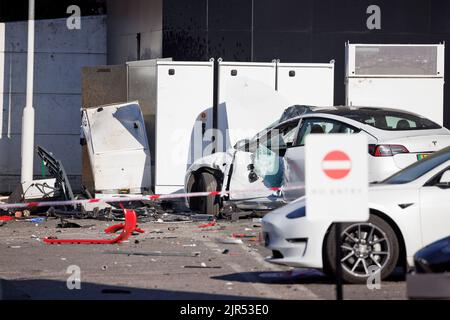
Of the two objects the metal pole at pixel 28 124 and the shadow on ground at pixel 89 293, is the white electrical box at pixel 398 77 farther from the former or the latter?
the shadow on ground at pixel 89 293

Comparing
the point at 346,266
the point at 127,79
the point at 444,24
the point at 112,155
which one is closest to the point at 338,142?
the point at 346,266

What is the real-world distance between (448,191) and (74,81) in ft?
58.4

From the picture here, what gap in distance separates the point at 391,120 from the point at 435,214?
18.6 ft

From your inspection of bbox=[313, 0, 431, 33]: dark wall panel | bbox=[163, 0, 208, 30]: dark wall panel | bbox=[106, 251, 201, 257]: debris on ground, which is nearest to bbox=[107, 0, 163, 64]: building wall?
bbox=[163, 0, 208, 30]: dark wall panel

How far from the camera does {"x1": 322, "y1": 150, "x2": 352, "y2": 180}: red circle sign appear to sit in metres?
8.26

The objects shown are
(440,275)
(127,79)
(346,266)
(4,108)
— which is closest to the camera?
(440,275)

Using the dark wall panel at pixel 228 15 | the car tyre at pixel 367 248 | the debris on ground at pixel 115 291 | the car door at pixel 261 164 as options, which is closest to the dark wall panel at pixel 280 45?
the dark wall panel at pixel 228 15

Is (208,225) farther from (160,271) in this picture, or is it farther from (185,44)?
(185,44)

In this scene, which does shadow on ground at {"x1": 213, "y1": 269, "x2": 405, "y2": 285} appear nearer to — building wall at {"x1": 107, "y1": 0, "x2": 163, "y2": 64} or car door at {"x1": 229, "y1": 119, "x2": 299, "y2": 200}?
car door at {"x1": 229, "y1": 119, "x2": 299, "y2": 200}

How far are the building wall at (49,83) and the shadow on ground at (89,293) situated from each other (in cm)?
1677

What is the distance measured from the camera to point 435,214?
11.1 meters

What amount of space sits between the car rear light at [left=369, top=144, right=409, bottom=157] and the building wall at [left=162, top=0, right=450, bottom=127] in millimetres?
9208

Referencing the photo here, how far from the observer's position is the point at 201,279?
37.7 feet

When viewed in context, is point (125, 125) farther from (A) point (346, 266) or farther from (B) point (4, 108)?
(A) point (346, 266)
